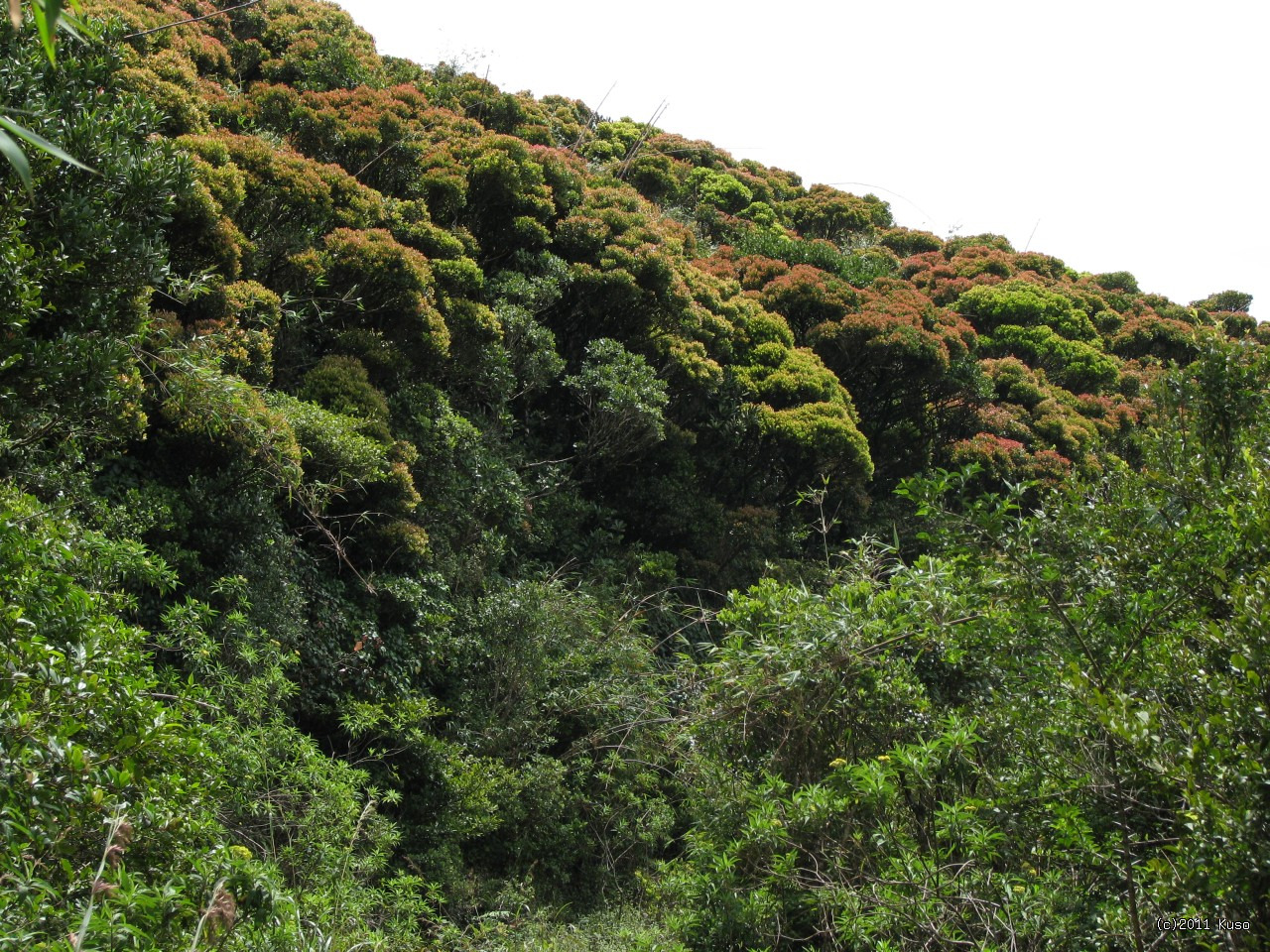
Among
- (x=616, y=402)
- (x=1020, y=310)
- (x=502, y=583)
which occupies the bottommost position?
(x=502, y=583)

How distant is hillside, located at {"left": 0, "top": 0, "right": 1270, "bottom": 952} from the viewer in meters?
3.14

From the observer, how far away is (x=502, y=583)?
9.21 meters

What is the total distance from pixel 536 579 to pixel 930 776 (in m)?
5.87

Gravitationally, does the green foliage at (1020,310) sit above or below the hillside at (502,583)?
above

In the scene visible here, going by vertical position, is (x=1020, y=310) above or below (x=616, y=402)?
above

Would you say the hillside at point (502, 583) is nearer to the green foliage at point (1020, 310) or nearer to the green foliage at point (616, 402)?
the green foliage at point (616, 402)

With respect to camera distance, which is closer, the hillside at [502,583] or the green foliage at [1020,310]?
the hillside at [502,583]

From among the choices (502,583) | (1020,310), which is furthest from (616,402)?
(1020,310)

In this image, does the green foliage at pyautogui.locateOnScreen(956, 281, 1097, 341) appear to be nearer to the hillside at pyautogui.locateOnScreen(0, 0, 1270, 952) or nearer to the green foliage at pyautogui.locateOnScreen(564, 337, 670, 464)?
the hillside at pyautogui.locateOnScreen(0, 0, 1270, 952)

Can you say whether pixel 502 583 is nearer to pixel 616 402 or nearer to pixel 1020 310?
pixel 616 402

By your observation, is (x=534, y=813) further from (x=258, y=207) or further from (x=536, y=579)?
(x=258, y=207)

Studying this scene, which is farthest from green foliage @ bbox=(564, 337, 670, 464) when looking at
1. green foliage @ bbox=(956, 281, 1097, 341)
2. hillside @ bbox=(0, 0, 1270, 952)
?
green foliage @ bbox=(956, 281, 1097, 341)

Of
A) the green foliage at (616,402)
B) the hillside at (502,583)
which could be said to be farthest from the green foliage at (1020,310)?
the green foliage at (616,402)

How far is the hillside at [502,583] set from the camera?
10.3ft
